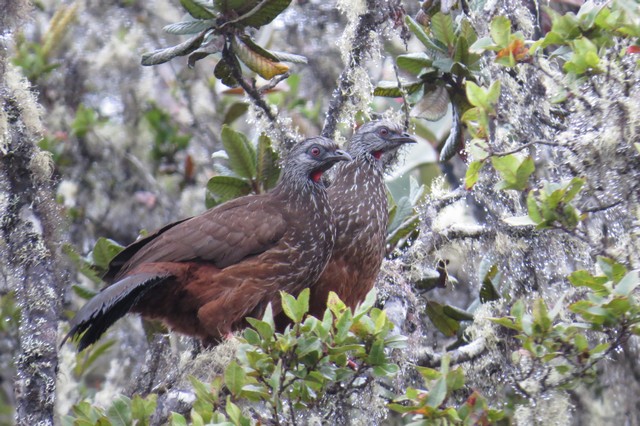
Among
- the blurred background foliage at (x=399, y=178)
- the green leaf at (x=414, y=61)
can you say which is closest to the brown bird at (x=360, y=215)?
the blurred background foliage at (x=399, y=178)

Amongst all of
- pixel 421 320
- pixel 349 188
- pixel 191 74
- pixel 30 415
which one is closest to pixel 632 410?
pixel 421 320

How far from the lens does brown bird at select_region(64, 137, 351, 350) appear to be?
4.42 meters

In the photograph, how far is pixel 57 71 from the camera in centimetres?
701

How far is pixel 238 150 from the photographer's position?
14.9 feet

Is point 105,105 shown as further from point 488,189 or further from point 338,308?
point 338,308

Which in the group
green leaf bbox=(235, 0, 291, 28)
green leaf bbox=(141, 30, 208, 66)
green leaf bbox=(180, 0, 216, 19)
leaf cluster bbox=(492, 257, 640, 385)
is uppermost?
green leaf bbox=(180, 0, 216, 19)

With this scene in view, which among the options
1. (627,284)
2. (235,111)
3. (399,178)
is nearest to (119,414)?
(627,284)

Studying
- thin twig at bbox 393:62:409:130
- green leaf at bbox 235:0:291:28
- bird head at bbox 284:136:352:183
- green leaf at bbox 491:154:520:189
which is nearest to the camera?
green leaf at bbox 491:154:520:189

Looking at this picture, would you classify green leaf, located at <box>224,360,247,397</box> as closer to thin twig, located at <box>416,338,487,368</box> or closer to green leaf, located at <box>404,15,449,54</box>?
thin twig, located at <box>416,338,487,368</box>

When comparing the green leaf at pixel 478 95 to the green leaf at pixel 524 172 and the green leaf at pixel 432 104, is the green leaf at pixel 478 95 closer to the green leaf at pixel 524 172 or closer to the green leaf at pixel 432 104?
the green leaf at pixel 524 172

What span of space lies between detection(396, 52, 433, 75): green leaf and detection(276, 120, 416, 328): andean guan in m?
0.60

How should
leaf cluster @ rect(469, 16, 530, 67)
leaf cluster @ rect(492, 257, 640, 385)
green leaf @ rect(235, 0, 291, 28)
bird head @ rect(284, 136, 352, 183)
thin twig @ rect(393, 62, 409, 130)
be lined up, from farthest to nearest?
bird head @ rect(284, 136, 352, 183), thin twig @ rect(393, 62, 409, 130), green leaf @ rect(235, 0, 291, 28), leaf cluster @ rect(469, 16, 530, 67), leaf cluster @ rect(492, 257, 640, 385)

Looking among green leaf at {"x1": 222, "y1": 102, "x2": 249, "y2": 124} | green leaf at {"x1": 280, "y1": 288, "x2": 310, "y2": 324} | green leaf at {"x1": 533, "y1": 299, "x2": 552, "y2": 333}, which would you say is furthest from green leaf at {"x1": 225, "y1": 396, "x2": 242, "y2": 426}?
green leaf at {"x1": 222, "y1": 102, "x2": 249, "y2": 124}

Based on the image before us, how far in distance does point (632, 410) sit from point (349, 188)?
5.66ft
